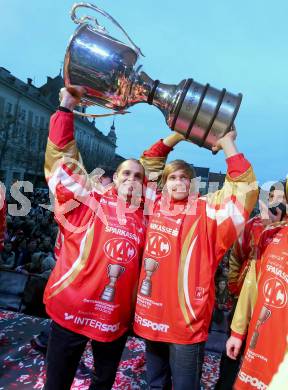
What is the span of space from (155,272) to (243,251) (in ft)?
3.42

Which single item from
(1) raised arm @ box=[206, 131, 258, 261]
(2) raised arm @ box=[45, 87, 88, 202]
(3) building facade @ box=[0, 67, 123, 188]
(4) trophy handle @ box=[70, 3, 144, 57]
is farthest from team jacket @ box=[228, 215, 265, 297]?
(3) building facade @ box=[0, 67, 123, 188]

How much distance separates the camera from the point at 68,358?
227 cm

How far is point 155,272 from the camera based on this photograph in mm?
2322

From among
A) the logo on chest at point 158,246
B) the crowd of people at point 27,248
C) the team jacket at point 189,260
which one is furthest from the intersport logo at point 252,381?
the crowd of people at point 27,248

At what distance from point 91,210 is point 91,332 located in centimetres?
74

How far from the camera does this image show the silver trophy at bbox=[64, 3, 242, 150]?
2.10 metres

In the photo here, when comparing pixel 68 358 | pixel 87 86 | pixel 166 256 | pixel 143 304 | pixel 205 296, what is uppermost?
pixel 87 86

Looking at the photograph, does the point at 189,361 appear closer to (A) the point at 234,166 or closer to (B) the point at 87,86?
(A) the point at 234,166

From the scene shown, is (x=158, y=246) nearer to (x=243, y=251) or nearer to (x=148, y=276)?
(x=148, y=276)

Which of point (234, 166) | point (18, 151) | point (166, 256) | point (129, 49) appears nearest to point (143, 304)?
point (166, 256)

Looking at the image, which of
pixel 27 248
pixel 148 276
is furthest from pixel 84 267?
pixel 27 248

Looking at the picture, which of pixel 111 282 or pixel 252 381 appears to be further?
pixel 111 282

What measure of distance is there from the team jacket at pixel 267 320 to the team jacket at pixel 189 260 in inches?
10.7

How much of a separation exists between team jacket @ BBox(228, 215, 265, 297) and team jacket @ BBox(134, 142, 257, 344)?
56 cm
